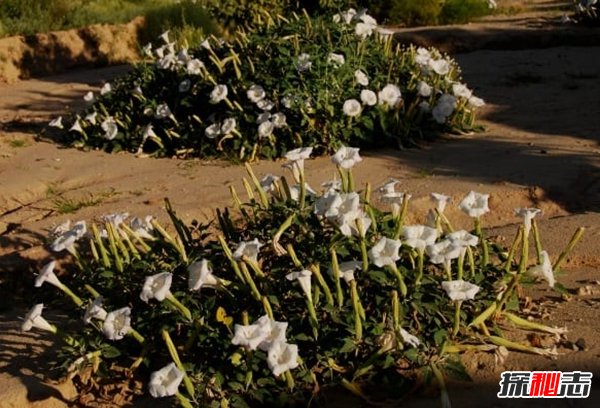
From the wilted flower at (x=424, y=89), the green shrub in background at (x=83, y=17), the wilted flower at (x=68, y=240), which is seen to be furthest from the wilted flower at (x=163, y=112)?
the green shrub in background at (x=83, y=17)

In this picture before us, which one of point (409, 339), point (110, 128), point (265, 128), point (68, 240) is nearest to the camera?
point (409, 339)

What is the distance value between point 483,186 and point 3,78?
6.93m

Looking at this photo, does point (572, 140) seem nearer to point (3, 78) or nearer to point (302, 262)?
point (302, 262)

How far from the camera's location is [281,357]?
243 centimetres

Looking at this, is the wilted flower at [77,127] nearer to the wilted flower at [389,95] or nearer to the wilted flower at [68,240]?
the wilted flower at [389,95]

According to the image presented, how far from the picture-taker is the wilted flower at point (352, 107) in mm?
5316

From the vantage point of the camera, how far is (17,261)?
157 inches

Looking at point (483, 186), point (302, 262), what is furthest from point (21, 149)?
point (302, 262)

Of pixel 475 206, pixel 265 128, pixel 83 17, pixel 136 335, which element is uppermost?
pixel 475 206

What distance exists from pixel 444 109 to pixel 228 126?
145cm

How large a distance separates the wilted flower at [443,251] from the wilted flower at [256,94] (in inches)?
120

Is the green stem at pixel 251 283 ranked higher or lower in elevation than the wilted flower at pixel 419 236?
lower

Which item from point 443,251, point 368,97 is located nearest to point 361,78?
point 368,97

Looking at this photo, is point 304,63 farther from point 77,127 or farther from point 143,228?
point 143,228
